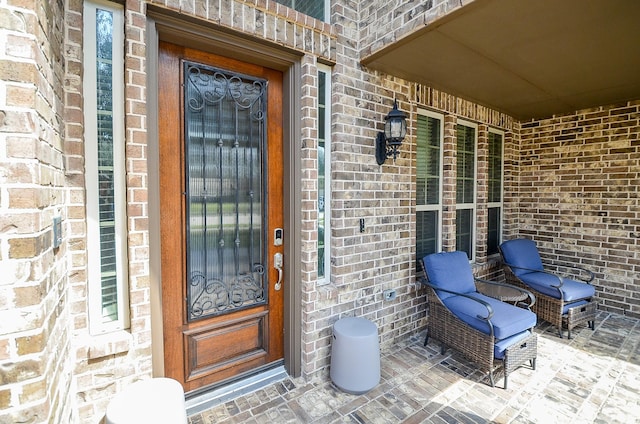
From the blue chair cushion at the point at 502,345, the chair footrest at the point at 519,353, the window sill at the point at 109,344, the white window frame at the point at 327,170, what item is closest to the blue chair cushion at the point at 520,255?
the chair footrest at the point at 519,353

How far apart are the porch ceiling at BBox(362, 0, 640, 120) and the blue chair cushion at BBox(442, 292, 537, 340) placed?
2.10 metres

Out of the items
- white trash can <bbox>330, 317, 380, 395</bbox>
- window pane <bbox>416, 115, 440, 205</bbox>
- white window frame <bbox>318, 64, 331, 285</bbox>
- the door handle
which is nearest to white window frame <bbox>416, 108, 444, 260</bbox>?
window pane <bbox>416, 115, 440, 205</bbox>

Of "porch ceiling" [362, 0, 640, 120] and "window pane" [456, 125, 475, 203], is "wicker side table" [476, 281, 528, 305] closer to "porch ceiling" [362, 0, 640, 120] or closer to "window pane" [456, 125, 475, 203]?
"window pane" [456, 125, 475, 203]

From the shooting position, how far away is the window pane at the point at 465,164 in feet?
12.3

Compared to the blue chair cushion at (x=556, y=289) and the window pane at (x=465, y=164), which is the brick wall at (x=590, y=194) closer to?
the blue chair cushion at (x=556, y=289)

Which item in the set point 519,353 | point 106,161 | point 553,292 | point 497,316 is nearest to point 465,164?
point 553,292

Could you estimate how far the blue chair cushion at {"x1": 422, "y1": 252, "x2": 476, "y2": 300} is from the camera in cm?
288

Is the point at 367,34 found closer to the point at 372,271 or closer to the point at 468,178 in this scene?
the point at 372,271

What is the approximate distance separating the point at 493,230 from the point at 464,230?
0.81 metres

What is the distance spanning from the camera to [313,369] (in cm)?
236

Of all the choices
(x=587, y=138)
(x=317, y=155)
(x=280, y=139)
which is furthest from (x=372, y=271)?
(x=587, y=138)

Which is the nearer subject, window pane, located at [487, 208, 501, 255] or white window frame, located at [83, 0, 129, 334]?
white window frame, located at [83, 0, 129, 334]

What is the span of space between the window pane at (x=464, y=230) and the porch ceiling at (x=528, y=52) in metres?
1.43

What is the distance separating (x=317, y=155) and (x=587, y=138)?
390 centimetres
